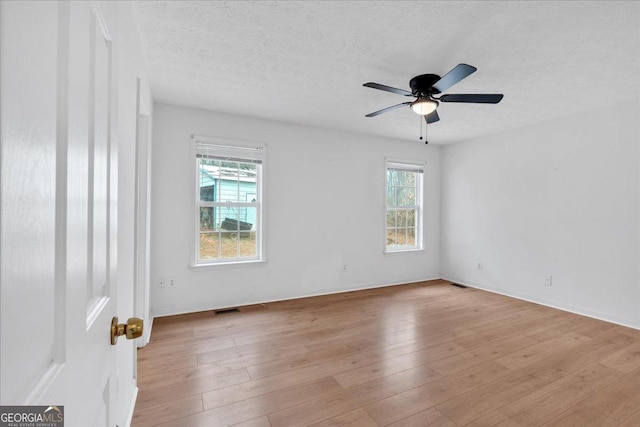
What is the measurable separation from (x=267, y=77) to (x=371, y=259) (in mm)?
3305

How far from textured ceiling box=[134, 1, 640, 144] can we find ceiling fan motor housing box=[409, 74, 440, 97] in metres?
0.09

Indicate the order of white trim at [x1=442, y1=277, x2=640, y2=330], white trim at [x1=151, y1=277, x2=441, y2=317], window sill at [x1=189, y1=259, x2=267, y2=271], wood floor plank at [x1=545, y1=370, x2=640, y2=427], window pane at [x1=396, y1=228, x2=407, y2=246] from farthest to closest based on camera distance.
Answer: window pane at [x1=396, y1=228, x2=407, y2=246]
window sill at [x1=189, y1=259, x2=267, y2=271]
white trim at [x1=151, y1=277, x2=441, y2=317]
white trim at [x1=442, y1=277, x2=640, y2=330]
wood floor plank at [x1=545, y1=370, x2=640, y2=427]

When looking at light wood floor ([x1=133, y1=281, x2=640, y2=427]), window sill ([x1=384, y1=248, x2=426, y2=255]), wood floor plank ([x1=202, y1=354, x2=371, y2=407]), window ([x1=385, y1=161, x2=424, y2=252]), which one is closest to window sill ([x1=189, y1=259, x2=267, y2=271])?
light wood floor ([x1=133, y1=281, x2=640, y2=427])

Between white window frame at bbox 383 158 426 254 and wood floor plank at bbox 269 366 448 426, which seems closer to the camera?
wood floor plank at bbox 269 366 448 426

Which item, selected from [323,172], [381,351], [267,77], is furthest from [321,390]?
→ [323,172]

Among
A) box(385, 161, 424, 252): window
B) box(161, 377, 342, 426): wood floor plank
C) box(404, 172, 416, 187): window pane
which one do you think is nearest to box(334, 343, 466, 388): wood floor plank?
box(161, 377, 342, 426): wood floor plank

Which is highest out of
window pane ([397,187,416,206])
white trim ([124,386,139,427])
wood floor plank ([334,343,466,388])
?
window pane ([397,187,416,206])

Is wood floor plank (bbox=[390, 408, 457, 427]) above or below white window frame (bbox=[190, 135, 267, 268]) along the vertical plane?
below

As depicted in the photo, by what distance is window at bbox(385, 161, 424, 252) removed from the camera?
5.33 metres

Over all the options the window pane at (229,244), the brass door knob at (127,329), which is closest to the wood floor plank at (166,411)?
the brass door knob at (127,329)

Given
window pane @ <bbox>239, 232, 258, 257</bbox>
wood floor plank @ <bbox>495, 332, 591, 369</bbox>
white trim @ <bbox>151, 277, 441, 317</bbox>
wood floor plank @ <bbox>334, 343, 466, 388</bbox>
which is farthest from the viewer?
window pane @ <bbox>239, 232, 258, 257</bbox>

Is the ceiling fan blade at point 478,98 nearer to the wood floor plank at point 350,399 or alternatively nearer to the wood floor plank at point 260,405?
the wood floor plank at point 350,399

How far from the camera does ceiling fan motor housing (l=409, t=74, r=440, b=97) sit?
2.60 m

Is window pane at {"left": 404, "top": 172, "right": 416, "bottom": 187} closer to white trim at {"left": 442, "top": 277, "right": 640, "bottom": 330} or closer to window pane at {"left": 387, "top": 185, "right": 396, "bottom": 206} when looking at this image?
window pane at {"left": 387, "top": 185, "right": 396, "bottom": 206}
